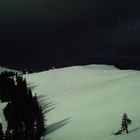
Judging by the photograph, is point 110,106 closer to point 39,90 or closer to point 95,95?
point 95,95

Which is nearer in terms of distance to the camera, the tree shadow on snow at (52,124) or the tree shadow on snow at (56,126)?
the tree shadow on snow at (56,126)

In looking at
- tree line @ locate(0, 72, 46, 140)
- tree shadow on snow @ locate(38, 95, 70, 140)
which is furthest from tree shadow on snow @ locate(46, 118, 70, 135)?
tree line @ locate(0, 72, 46, 140)

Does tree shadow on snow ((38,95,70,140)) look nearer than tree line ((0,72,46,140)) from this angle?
No

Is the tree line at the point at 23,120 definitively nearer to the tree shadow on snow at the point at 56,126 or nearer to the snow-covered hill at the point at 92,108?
the tree shadow on snow at the point at 56,126

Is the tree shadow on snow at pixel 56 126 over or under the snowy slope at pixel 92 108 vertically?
under

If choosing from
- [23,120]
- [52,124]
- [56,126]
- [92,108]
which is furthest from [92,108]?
[23,120]

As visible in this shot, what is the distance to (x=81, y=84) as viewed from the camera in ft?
413

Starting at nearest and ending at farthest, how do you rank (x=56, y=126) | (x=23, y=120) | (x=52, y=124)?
1. (x=23, y=120)
2. (x=56, y=126)
3. (x=52, y=124)

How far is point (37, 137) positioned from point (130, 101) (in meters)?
25.5

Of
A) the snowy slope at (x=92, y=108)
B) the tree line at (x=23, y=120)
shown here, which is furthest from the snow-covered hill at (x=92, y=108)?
the tree line at (x=23, y=120)

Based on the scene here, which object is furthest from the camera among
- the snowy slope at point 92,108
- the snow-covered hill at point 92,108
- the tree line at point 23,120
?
the snowy slope at point 92,108

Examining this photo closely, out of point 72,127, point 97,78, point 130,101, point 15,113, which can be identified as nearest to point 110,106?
point 130,101

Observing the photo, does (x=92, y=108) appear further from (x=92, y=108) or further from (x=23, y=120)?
(x=23, y=120)

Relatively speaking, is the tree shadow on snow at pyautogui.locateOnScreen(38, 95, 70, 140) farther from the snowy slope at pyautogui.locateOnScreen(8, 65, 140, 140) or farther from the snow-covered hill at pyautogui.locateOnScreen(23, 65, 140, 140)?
the snowy slope at pyautogui.locateOnScreen(8, 65, 140, 140)
